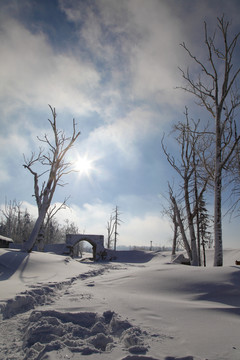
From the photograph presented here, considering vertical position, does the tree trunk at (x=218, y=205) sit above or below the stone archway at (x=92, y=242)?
above

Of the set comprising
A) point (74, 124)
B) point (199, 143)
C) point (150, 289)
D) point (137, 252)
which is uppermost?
point (74, 124)

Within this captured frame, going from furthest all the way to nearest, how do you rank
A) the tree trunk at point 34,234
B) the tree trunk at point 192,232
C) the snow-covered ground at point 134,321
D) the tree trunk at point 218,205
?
the tree trunk at point 192,232 < the tree trunk at point 34,234 < the tree trunk at point 218,205 < the snow-covered ground at point 134,321

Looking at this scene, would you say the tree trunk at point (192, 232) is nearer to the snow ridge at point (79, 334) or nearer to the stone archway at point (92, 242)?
the snow ridge at point (79, 334)

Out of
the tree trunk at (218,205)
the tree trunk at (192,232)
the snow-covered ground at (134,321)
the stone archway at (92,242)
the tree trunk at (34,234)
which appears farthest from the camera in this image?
the stone archway at (92,242)

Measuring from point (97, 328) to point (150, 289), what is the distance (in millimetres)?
2192

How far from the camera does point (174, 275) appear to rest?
467cm

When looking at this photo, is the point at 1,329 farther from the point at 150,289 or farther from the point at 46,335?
the point at 150,289

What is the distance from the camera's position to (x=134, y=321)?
258cm

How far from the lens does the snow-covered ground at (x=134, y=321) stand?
73.5 inches

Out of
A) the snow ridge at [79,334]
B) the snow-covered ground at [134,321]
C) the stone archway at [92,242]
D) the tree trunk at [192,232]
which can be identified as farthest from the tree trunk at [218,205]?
the stone archway at [92,242]

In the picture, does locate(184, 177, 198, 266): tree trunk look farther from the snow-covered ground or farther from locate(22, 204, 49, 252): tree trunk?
locate(22, 204, 49, 252): tree trunk

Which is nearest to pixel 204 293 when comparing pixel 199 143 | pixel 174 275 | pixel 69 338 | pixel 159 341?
pixel 174 275

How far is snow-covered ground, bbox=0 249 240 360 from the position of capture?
1.87m

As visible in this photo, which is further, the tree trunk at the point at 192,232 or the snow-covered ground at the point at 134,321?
the tree trunk at the point at 192,232
